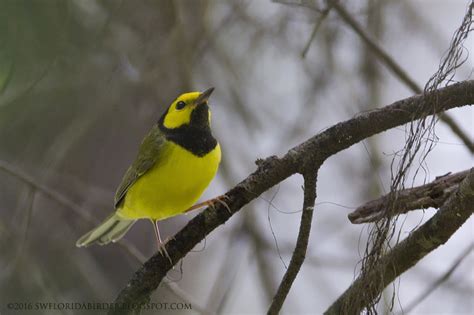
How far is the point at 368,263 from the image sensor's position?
7.97ft

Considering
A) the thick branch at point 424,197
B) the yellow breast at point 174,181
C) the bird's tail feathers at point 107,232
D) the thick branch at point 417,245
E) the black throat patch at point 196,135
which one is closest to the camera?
the thick branch at point 417,245

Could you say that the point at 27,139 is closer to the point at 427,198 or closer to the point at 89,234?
the point at 89,234

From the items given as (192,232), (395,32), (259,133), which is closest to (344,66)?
(395,32)

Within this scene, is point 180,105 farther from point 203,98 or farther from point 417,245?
point 417,245

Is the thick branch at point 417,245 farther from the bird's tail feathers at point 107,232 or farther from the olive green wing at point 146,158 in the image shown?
the bird's tail feathers at point 107,232

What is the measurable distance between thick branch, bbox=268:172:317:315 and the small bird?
108 cm

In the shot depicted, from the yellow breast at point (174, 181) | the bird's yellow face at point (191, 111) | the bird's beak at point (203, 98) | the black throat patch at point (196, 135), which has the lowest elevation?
the yellow breast at point (174, 181)

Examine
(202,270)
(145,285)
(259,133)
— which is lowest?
(145,285)

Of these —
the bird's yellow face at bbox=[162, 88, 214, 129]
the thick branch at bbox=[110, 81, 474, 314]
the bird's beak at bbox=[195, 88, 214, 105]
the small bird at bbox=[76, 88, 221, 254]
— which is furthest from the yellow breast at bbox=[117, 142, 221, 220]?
the thick branch at bbox=[110, 81, 474, 314]

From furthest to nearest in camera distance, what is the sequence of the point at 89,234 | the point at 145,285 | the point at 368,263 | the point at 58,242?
the point at 58,242, the point at 89,234, the point at 145,285, the point at 368,263

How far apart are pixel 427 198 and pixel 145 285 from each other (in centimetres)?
119

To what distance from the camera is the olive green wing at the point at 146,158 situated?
12.7 feet

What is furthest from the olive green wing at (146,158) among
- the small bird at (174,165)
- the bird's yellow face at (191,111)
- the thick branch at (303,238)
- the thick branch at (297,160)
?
the thick branch at (303,238)

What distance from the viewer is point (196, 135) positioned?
151 inches
